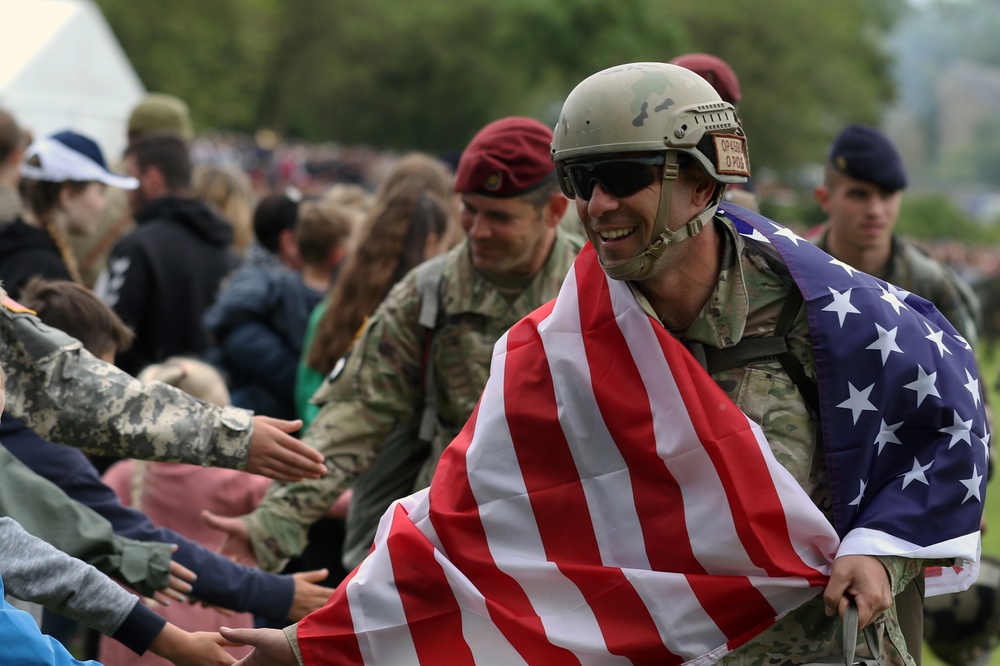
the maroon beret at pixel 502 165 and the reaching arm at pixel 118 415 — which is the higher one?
the maroon beret at pixel 502 165

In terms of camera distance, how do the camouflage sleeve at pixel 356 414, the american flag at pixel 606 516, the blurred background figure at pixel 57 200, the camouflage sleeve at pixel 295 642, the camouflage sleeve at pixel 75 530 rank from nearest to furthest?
the american flag at pixel 606 516
the camouflage sleeve at pixel 295 642
the camouflage sleeve at pixel 75 530
the camouflage sleeve at pixel 356 414
the blurred background figure at pixel 57 200

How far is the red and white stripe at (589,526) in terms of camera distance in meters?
3.23

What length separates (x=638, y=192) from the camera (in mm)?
3287

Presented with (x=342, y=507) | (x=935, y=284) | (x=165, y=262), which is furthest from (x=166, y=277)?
(x=935, y=284)

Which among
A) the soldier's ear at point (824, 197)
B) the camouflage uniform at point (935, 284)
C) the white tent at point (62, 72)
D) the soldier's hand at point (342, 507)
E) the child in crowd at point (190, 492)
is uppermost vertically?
the white tent at point (62, 72)

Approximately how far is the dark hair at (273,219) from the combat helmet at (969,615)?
4056mm

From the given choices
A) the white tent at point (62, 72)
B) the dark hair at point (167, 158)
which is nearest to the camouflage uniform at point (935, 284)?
the dark hair at point (167, 158)

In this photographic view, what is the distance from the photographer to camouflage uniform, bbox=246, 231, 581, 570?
15.4 feet

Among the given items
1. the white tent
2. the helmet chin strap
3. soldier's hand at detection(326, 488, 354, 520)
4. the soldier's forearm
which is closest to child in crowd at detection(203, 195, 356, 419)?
soldier's hand at detection(326, 488, 354, 520)

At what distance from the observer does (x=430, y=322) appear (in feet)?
15.4

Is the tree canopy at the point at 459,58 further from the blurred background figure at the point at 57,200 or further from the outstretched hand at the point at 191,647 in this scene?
the outstretched hand at the point at 191,647

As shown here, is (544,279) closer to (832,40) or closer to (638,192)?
(638,192)

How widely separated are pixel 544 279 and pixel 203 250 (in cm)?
330

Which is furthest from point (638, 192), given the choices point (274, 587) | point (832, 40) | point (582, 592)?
point (832, 40)
